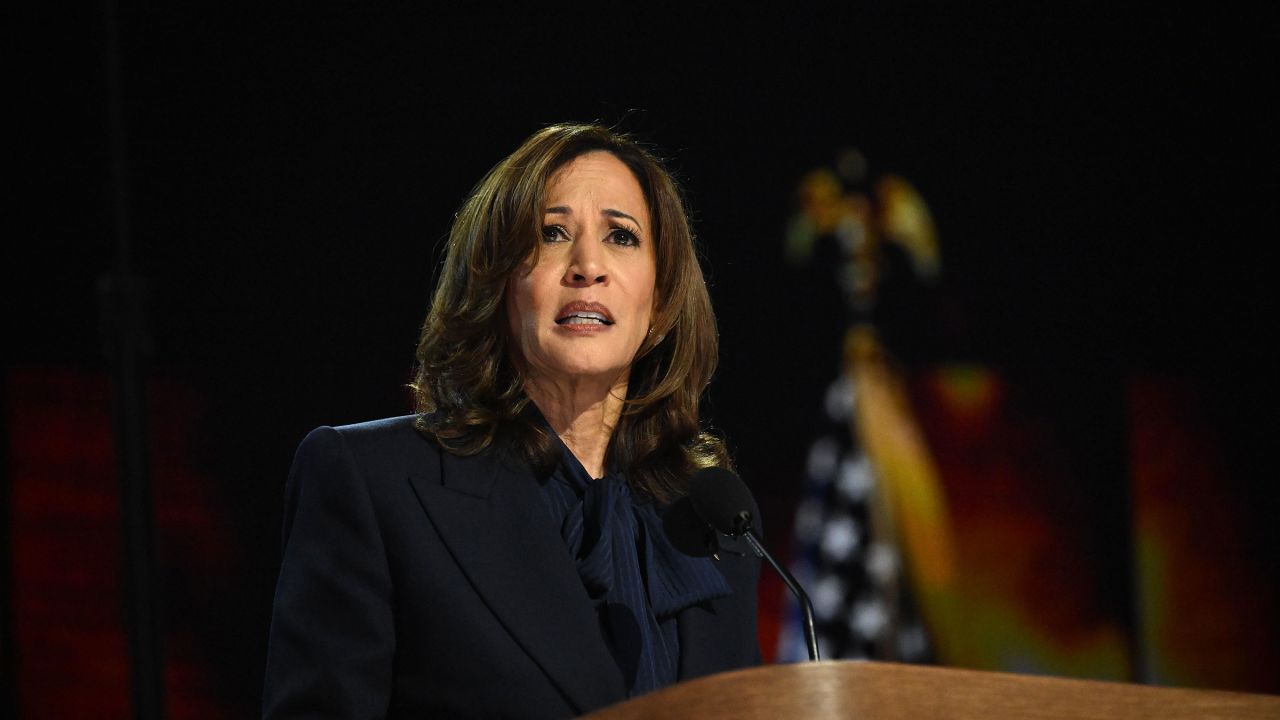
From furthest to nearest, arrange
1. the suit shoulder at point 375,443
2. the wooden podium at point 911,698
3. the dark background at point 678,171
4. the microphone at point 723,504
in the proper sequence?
the dark background at point 678,171 → the suit shoulder at point 375,443 → the microphone at point 723,504 → the wooden podium at point 911,698

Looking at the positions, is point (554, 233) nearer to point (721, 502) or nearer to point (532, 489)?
point (532, 489)

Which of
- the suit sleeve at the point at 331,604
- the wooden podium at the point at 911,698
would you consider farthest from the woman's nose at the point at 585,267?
the wooden podium at the point at 911,698

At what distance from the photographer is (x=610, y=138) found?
1918mm

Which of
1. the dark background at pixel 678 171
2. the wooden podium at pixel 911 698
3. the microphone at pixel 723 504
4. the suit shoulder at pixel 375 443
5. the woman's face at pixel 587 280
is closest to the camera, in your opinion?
the wooden podium at pixel 911 698

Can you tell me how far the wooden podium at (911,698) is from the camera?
88 centimetres

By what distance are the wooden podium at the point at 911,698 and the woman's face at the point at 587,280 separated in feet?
2.91

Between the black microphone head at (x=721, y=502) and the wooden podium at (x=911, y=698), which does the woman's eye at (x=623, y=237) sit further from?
the wooden podium at (x=911, y=698)

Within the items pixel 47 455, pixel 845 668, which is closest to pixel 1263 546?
pixel 845 668

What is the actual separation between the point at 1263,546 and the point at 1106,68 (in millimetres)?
1336

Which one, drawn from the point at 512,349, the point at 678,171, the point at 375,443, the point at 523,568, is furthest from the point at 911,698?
the point at 678,171

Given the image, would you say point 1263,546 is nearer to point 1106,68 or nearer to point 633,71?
point 1106,68

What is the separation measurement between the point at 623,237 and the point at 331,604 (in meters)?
0.69

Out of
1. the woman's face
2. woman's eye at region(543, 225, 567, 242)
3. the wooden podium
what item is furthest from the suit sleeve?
the wooden podium

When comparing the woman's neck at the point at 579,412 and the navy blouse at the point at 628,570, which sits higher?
the woman's neck at the point at 579,412
